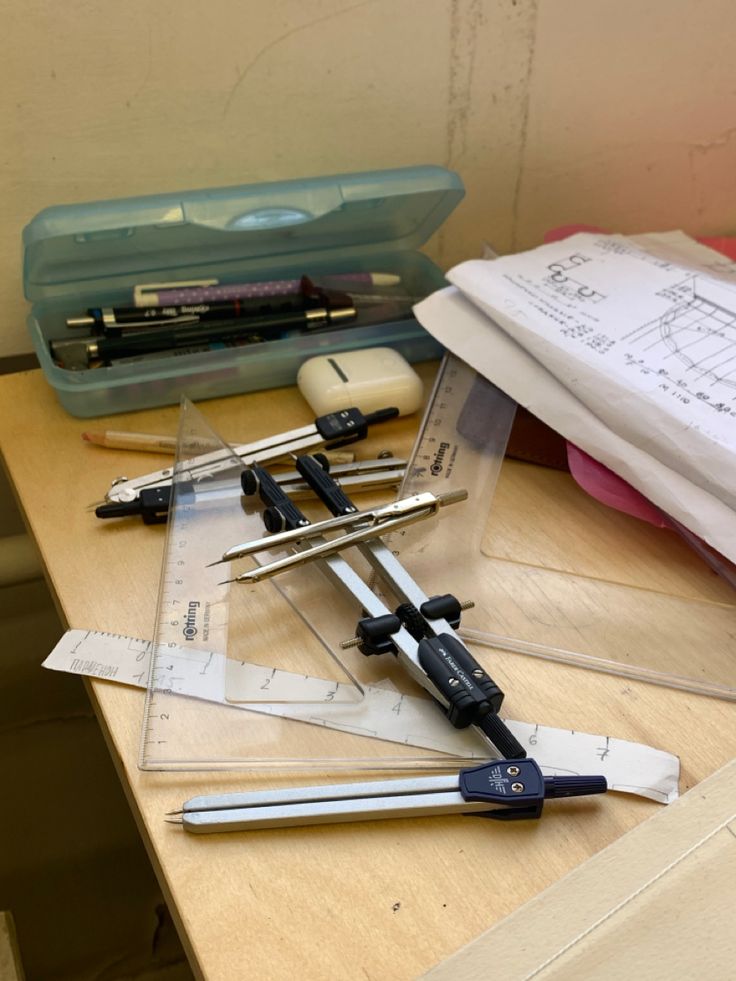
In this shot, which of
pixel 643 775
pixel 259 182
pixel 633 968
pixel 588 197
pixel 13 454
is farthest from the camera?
pixel 588 197

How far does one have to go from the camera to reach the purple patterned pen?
71 cm

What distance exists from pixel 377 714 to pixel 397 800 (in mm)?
56

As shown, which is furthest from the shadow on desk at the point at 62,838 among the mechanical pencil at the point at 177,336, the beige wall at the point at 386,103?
the beige wall at the point at 386,103

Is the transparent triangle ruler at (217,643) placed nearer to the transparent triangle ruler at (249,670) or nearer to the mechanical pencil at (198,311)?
the transparent triangle ruler at (249,670)

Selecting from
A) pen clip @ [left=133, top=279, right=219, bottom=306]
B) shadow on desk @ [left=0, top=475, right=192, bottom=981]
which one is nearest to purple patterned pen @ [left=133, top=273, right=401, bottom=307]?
pen clip @ [left=133, top=279, right=219, bottom=306]

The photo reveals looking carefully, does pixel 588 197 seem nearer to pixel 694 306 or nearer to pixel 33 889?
pixel 694 306

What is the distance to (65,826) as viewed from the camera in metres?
0.98

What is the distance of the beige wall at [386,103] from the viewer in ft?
2.26

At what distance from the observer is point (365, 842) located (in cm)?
41

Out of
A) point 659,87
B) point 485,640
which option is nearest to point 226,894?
point 485,640

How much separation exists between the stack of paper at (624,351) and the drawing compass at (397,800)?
197mm

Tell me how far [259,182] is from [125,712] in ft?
1.60

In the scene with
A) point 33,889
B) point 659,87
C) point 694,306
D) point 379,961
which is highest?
point 659,87

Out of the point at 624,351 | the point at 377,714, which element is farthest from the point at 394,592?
the point at 624,351
